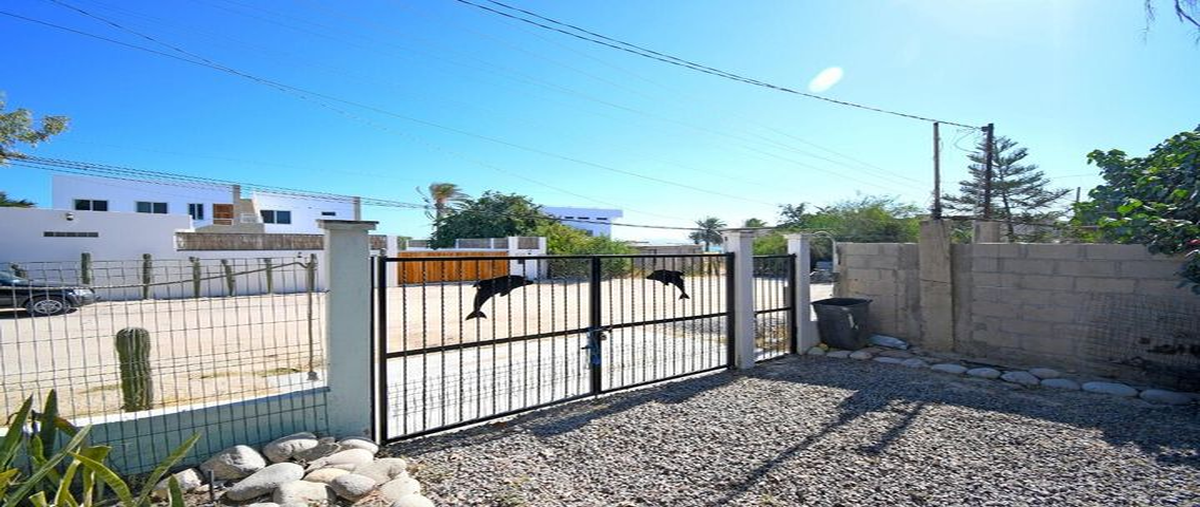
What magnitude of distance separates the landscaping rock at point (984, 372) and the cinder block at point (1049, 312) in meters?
0.84

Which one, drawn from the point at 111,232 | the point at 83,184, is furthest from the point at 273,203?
the point at 111,232

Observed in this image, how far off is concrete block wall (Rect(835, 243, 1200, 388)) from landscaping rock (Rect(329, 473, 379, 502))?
262 inches

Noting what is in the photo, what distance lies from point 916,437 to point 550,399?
2791mm

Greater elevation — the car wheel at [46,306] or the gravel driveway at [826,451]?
the car wheel at [46,306]

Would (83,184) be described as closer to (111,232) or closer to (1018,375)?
(111,232)

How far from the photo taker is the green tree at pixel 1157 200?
473 cm

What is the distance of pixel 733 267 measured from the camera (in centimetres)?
600

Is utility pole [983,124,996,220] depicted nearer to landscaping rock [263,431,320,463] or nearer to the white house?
landscaping rock [263,431,320,463]

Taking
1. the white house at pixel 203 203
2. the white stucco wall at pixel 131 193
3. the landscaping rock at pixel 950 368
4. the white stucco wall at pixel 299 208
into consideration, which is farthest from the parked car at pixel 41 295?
the white stucco wall at pixel 299 208

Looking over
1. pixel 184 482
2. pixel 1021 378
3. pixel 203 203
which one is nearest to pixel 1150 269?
pixel 1021 378

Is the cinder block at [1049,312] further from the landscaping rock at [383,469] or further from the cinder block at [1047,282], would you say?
the landscaping rock at [383,469]

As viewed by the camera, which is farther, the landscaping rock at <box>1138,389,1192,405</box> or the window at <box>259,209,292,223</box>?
the window at <box>259,209,292,223</box>

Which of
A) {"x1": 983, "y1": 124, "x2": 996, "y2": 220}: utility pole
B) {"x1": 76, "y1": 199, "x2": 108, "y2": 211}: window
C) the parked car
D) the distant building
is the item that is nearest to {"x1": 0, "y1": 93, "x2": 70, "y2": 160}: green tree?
the parked car

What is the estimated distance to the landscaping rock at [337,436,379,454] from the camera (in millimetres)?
3457
